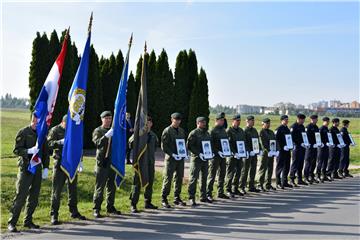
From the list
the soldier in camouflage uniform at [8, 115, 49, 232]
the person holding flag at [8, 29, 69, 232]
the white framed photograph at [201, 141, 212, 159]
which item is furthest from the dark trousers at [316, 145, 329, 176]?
the soldier in camouflage uniform at [8, 115, 49, 232]

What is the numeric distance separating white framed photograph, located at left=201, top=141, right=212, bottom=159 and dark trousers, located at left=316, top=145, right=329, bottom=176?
603cm

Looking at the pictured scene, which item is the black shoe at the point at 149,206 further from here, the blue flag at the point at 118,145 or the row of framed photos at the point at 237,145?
the row of framed photos at the point at 237,145

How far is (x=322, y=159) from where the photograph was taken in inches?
608

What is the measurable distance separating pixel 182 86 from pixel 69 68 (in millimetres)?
8320

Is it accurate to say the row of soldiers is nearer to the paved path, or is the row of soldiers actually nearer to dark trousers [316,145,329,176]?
dark trousers [316,145,329,176]

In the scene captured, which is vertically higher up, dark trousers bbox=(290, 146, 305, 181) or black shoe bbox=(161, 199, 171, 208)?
dark trousers bbox=(290, 146, 305, 181)

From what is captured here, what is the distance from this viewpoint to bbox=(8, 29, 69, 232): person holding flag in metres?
7.71

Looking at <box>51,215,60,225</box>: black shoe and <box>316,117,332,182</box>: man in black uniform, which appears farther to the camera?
<box>316,117,332,182</box>: man in black uniform

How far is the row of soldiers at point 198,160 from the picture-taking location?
26.2 ft

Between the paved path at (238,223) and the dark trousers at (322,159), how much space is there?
394cm

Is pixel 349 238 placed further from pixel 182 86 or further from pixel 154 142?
pixel 182 86

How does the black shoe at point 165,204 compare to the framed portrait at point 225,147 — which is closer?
the black shoe at point 165,204

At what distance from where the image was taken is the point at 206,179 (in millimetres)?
10922

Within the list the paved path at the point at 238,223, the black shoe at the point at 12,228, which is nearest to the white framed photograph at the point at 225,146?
the paved path at the point at 238,223
